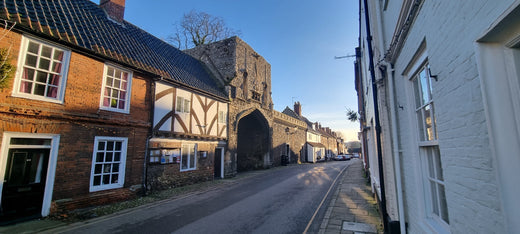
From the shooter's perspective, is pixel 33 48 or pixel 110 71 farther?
pixel 110 71

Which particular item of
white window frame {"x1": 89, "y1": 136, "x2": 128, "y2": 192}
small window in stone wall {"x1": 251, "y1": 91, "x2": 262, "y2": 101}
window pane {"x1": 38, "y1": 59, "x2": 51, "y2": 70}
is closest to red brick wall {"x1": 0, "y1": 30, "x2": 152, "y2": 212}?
white window frame {"x1": 89, "y1": 136, "x2": 128, "y2": 192}

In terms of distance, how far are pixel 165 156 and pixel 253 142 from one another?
43.5ft

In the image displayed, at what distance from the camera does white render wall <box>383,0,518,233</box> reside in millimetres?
1589

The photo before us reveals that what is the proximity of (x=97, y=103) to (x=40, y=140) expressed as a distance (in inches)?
82.1

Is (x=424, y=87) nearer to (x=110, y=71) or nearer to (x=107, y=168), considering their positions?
(x=107, y=168)

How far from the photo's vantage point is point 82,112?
8.07m

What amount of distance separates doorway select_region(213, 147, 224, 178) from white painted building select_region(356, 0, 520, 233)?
1378cm

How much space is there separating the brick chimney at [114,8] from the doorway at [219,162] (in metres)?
10.5

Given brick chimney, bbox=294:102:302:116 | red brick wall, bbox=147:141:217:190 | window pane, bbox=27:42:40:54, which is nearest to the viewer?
window pane, bbox=27:42:40:54

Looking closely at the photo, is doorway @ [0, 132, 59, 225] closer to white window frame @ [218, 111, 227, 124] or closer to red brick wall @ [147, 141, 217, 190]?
red brick wall @ [147, 141, 217, 190]

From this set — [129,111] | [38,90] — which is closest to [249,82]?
[129,111]

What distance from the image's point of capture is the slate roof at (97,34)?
7.54m

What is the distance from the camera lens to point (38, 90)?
7.24 metres

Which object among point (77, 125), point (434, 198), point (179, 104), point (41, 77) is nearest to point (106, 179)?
point (77, 125)
